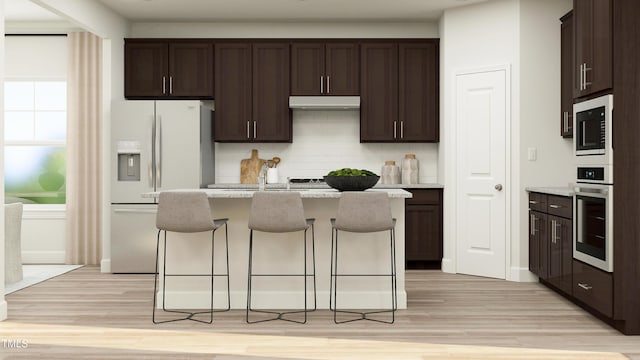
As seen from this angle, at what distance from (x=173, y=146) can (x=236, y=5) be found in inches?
65.1

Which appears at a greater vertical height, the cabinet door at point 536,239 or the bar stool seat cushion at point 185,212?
the bar stool seat cushion at point 185,212

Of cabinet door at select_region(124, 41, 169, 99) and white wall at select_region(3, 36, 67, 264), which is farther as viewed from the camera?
white wall at select_region(3, 36, 67, 264)

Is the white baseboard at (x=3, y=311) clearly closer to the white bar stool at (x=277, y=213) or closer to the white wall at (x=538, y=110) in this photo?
the white bar stool at (x=277, y=213)

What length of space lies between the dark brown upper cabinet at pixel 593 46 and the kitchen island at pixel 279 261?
5.32 feet

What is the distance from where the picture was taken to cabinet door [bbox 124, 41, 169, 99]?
23.7 ft

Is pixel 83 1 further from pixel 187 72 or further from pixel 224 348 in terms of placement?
pixel 224 348

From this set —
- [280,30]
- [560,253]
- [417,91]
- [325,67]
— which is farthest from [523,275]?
[280,30]

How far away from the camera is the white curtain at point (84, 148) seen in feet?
24.1

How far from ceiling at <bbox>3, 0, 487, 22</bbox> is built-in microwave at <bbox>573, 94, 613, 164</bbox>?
229 centimetres

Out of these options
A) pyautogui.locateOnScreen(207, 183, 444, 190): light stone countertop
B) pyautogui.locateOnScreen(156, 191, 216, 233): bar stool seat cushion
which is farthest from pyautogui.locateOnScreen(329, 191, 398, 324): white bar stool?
pyautogui.locateOnScreen(207, 183, 444, 190): light stone countertop

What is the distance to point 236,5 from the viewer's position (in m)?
6.73

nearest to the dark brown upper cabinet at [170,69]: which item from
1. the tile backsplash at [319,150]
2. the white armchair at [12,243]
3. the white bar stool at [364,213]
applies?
the tile backsplash at [319,150]

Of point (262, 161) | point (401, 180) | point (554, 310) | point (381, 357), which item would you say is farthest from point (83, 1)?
point (554, 310)

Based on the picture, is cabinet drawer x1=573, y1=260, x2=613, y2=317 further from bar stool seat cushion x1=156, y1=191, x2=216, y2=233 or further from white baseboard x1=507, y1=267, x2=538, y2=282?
bar stool seat cushion x1=156, y1=191, x2=216, y2=233
